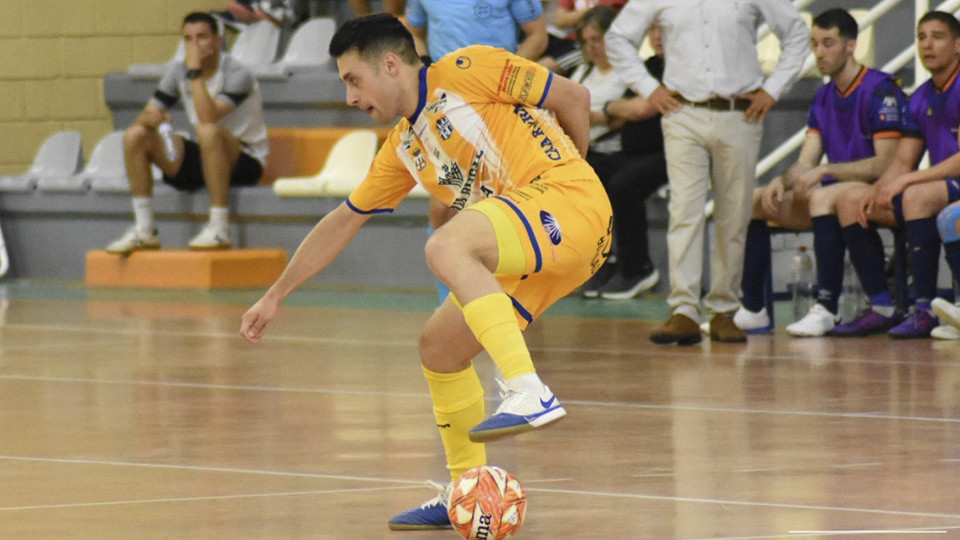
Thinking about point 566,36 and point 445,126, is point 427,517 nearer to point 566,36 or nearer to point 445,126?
point 445,126

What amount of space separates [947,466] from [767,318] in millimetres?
3766

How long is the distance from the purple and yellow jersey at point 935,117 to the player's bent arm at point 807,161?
0.47 m

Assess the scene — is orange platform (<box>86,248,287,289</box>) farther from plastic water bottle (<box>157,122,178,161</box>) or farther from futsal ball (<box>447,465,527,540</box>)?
futsal ball (<box>447,465,527,540</box>)

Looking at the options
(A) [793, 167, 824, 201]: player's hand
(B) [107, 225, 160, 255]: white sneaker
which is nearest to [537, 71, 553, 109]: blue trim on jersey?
(A) [793, 167, 824, 201]: player's hand

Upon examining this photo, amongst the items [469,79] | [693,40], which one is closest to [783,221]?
[693,40]

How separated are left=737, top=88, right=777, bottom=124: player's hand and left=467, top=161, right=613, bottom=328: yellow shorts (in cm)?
361

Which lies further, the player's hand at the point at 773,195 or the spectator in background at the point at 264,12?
the spectator in background at the point at 264,12

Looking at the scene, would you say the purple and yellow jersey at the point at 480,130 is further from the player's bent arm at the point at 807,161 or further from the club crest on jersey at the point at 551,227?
the player's bent arm at the point at 807,161

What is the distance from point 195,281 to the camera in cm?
1124

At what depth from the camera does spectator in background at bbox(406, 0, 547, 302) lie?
323 inches

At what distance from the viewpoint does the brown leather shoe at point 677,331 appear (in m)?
7.66

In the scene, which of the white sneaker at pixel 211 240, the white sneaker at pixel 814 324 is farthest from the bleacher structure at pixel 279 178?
the white sneaker at pixel 814 324

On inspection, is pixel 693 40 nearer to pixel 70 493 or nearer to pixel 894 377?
pixel 894 377

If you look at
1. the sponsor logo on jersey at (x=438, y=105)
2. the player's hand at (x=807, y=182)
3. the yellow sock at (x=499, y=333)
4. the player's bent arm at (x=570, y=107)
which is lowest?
the player's hand at (x=807, y=182)
